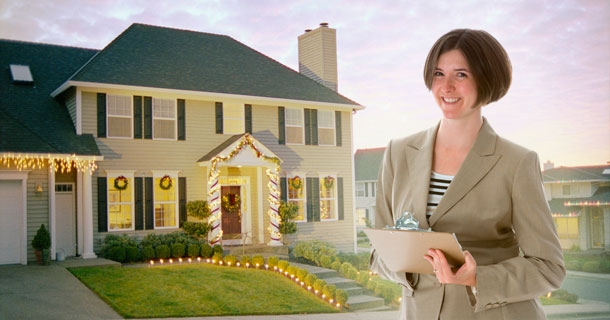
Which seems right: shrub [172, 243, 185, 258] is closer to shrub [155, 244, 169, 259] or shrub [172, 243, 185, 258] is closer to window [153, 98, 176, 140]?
shrub [155, 244, 169, 259]

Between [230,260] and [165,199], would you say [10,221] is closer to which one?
[165,199]

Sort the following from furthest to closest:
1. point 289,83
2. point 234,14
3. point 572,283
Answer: point 289,83 < point 234,14 < point 572,283

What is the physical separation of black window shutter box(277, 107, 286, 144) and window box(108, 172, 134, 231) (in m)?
3.97

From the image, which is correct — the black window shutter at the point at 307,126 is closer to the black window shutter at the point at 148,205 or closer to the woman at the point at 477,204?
the black window shutter at the point at 148,205

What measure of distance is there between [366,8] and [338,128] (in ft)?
10.6

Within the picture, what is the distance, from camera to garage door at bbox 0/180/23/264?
10773 millimetres

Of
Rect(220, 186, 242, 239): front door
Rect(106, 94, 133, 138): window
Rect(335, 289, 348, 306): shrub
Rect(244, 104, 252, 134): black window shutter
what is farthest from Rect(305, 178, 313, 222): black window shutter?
Rect(335, 289, 348, 306): shrub

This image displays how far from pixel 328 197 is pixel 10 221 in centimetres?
751

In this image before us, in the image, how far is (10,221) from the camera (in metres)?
10.9

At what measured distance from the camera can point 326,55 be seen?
16.3m

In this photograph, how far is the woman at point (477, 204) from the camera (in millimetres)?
1356

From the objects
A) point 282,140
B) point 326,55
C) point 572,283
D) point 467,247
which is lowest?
point 572,283

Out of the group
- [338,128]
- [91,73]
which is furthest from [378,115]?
[91,73]

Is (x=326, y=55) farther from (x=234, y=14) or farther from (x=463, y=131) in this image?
(x=463, y=131)
